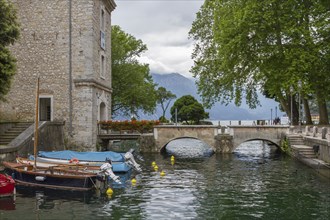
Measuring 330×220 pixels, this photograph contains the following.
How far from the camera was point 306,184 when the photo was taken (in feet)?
63.2

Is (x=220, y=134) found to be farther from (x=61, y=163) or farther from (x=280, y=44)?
(x=61, y=163)

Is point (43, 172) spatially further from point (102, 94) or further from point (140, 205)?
point (102, 94)

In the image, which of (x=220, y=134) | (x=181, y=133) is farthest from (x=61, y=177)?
(x=220, y=134)

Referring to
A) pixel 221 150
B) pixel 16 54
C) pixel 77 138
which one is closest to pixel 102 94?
pixel 77 138

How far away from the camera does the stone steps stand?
84.1ft

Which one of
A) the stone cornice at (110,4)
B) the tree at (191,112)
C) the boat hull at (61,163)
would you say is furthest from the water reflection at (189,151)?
the tree at (191,112)

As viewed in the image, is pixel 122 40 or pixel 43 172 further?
pixel 122 40

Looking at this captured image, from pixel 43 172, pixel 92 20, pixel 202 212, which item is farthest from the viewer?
pixel 92 20

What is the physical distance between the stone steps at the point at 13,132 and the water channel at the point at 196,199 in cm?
890

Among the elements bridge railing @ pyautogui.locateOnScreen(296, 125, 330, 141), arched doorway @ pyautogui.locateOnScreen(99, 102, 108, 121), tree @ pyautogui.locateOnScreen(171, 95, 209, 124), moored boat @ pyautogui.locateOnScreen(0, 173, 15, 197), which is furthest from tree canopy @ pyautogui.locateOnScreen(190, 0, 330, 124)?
tree @ pyautogui.locateOnScreen(171, 95, 209, 124)

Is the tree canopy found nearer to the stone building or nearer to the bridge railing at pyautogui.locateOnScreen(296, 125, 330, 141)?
the bridge railing at pyautogui.locateOnScreen(296, 125, 330, 141)

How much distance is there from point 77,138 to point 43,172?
38.7 feet

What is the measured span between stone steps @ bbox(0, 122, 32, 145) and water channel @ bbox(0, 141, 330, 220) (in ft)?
29.2

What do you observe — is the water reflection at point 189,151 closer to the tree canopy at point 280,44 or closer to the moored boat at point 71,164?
the tree canopy at point 280,44
